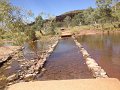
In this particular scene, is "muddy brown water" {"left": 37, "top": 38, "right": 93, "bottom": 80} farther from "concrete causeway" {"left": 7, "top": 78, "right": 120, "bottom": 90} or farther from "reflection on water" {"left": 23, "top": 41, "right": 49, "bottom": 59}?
"reflection on water" {"left": 23, "top": 41, "right": 49, "bottom": 59}

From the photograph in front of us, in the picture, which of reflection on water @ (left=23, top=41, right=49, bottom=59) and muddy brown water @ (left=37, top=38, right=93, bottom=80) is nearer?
muddy brown water @ (left=37, top=38, right=93, bottom=80)

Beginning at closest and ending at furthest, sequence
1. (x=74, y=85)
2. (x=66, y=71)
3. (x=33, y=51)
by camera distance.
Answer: (x=74, y=85) → (x=66, y=71) → (x=33, y=51)

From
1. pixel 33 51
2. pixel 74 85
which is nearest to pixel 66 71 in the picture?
pixel 74 85

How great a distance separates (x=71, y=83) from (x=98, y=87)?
1763mm

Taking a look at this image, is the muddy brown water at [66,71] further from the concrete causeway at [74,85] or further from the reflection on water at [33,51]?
the reflection on water at [33,51]

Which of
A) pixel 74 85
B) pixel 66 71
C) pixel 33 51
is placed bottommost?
pixel 33 51

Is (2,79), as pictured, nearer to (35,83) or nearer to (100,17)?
(35,83)

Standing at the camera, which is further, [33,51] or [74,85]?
[33,51]

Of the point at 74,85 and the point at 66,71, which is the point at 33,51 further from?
the point at 74,85

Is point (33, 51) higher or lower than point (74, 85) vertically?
lower

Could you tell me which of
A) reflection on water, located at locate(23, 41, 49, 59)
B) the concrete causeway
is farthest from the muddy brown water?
reflection on water, located at locate(23, 41, 49, 59)

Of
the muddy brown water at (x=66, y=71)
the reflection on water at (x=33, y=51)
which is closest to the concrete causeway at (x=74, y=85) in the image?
the muddy brown water at (x=66, y=71)

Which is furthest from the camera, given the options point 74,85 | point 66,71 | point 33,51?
point 33,51

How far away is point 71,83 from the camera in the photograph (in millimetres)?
13297
